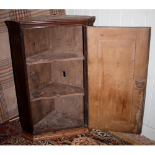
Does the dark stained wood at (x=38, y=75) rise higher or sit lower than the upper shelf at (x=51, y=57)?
lower

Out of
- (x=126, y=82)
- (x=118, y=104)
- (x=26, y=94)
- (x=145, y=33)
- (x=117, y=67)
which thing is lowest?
(x=118, y=104)

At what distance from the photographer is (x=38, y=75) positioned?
8.18 ft

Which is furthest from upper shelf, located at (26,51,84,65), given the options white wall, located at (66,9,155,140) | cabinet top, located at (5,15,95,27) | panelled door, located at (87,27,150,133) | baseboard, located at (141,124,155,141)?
baseboard, located at (141,124,155,141)

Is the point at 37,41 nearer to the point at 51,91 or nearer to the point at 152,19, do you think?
the point at 51,91

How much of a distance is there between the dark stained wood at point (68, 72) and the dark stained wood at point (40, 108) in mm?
377

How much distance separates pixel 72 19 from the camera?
6.47 ft

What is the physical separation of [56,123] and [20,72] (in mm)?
933

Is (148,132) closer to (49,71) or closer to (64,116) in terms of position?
(64,116)

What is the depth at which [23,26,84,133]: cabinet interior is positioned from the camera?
2291mm

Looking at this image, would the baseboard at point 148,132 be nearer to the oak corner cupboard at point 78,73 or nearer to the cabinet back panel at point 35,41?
the oak corner cupboard at point 78,73

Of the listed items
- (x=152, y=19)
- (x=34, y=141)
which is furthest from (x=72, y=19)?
(x=34, y=141)

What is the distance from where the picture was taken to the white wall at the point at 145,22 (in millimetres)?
2021

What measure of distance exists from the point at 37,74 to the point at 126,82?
116cm

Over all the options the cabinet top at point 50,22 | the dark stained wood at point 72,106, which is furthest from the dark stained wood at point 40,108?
the cabinet top at point 50,22
